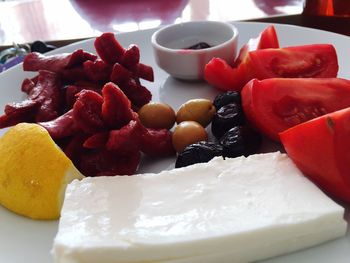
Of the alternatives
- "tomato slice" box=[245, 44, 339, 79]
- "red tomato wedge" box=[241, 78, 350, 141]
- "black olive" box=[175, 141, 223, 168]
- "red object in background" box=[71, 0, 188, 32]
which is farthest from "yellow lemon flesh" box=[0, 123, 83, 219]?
"red object in background" box=[71, 0, 188, 32]

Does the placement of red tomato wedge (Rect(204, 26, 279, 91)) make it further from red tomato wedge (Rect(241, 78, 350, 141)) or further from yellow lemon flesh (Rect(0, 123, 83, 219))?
yellow lemon flesh (Rect(0, 123, 83, 219))

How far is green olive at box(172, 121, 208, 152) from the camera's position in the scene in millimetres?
1142

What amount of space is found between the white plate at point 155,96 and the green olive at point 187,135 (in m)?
0.05

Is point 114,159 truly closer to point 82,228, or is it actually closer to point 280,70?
point 82,228

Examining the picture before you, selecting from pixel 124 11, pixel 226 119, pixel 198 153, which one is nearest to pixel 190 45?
pixel 226 119

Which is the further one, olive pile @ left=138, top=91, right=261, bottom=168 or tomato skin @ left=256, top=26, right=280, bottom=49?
tomato skin @ left=256, top=26, right=280, bottom=49

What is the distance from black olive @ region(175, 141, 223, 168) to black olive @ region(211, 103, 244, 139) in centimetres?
9

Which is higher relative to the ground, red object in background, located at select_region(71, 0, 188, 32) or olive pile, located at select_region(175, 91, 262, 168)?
olive pile, located at select_region(175, 91, 262, 168)

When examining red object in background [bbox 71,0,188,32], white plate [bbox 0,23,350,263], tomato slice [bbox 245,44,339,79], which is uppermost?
tomato slice [bbox 245,44,339,79]

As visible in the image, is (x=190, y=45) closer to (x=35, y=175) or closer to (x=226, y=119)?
(x=226, y=119)

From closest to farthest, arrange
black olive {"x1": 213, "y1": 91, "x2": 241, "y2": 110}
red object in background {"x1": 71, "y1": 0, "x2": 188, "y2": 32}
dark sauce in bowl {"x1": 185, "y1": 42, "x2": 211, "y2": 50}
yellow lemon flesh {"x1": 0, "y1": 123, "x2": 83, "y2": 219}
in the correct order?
1. yellow lemon flesh {"x1": 0, "y1": 123, "x2": 83, "y2": 219}
2. black olive {"x1": 213, "y1": 91, "x2": 241, "y2": 110}
3. dark sauce in bowl {"x1": 185, "y1": 42, "x2": 211, "y2": 50}
4. red object in background {"x1": 71, "y1": 0, "x2": 188, "y2": 32}

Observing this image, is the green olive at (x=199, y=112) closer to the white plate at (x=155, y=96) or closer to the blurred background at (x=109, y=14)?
the white plate at (x=155, y=96)

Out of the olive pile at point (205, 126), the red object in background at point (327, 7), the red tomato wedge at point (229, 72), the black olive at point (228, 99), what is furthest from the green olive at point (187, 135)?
the red object in background at point (327, 7)

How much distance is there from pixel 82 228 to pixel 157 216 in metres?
0.14
